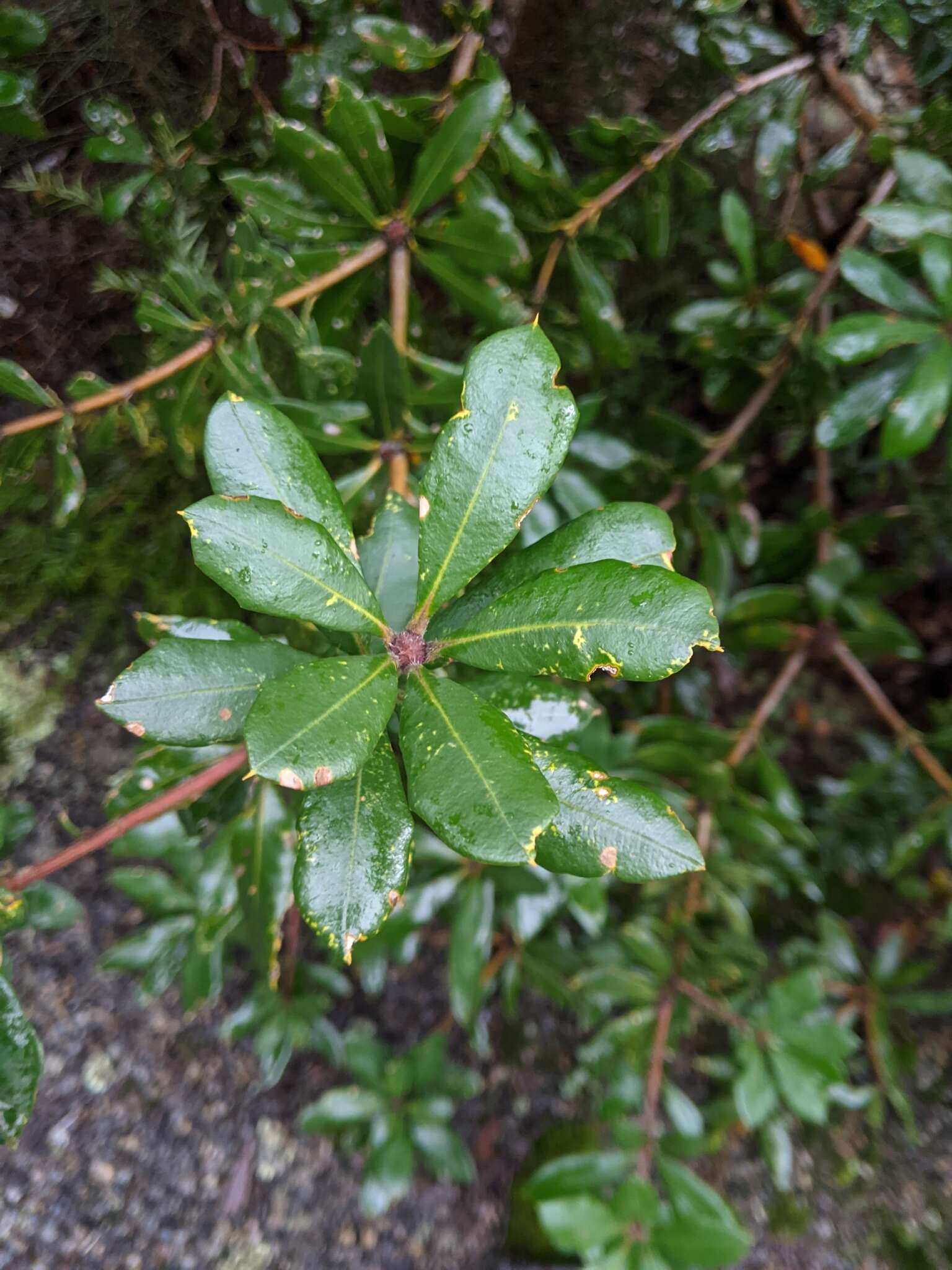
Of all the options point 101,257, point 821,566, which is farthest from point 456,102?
point 821,566

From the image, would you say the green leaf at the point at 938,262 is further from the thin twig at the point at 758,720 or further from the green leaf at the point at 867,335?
the thin twig at the point at 758,720

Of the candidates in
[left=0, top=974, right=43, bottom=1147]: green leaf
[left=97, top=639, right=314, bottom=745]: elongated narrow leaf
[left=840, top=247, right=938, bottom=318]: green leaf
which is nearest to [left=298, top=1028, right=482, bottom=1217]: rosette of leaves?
[left=0, top=974, right=43, bottom=1147]: green leaf

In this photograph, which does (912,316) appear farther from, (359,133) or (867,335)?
(359,133)

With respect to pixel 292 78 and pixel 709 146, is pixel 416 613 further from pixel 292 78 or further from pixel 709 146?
pixel 709 146

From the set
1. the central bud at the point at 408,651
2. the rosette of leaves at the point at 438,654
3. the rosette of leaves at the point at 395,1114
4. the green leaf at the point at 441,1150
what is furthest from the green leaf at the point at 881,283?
the green leaf at the point at 441,1150

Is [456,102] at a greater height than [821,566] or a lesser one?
greater

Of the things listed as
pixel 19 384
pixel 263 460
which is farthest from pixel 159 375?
pixel 263 460
